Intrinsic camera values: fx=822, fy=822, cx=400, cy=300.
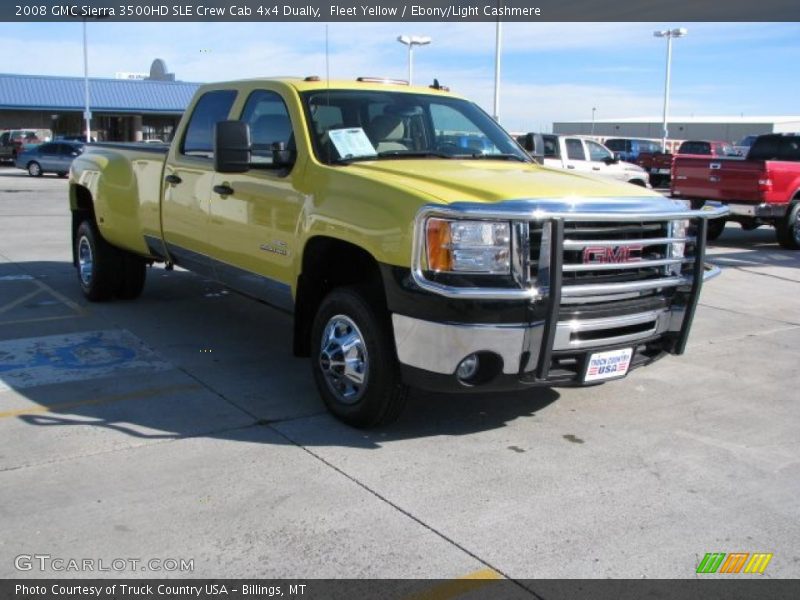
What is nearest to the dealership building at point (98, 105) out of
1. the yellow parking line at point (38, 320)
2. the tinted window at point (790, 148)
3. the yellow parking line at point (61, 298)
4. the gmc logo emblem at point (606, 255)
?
the tinted window at point (790, 148)

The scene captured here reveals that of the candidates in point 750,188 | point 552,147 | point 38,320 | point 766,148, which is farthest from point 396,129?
point 552,147

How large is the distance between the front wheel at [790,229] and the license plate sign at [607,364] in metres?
11.3

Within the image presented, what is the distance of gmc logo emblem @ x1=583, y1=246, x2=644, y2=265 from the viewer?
4.50m

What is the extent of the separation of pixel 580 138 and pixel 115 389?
1716cm

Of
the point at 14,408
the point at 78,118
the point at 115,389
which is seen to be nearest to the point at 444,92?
the point at 115,389

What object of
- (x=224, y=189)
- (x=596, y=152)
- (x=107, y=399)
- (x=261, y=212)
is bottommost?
(x=107, y=399)

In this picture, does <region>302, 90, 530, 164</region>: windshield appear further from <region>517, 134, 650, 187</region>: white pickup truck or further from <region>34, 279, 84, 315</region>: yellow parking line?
<region>517, 134, 650, 187</region>: white pickup truck

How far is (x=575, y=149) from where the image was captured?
2070 centimetres

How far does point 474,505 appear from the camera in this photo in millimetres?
3977

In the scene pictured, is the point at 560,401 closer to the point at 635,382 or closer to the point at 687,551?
the point at 635,382

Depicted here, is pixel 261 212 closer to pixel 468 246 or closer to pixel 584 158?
pixel 468 246

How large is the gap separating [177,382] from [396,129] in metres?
2.35

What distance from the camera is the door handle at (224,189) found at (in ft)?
19.4
